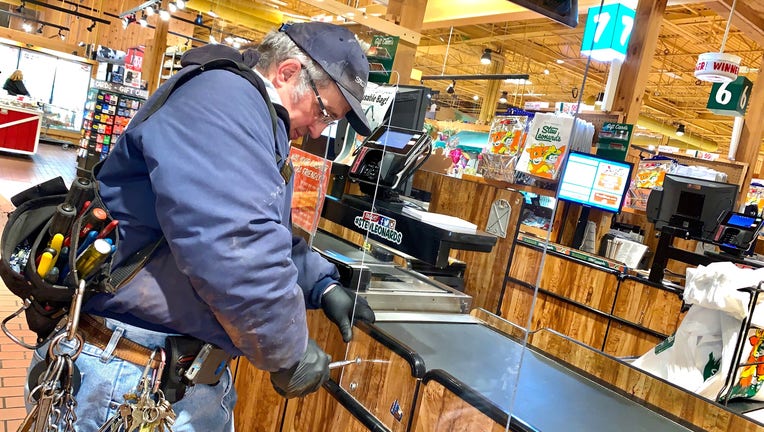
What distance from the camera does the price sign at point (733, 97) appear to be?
6805 millimetres

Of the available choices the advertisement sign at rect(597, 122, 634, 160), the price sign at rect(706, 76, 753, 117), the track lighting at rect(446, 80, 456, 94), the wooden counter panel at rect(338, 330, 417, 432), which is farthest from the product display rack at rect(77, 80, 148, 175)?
the wooden counter panel at rect(338, 330, 417, 432)

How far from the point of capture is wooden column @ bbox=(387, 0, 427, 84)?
2.67 metres

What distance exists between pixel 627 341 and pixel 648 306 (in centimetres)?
34

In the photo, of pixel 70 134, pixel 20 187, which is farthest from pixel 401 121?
pixel 70 134

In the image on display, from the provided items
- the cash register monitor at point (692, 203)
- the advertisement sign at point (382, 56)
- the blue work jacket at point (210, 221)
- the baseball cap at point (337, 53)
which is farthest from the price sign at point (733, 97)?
the blue work jacket at point (210, 221)

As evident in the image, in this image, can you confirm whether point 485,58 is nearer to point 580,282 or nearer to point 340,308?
point 340,308

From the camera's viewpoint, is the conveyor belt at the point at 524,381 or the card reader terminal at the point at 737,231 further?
the card reader terminal at the point at 737,231

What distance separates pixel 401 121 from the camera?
242 cm

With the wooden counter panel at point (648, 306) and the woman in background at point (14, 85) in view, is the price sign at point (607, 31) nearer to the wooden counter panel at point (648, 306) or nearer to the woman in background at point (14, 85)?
Result: the wooden counter panel at point (648, 306)

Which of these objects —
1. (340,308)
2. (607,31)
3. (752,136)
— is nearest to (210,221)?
(340,308)

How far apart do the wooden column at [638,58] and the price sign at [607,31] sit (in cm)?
17

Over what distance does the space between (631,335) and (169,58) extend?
22.1 feet

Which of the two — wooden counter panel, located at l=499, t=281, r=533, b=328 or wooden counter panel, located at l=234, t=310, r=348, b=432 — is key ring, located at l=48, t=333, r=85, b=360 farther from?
wooden counter panel, located at l=499, t=281, r=533, b=328

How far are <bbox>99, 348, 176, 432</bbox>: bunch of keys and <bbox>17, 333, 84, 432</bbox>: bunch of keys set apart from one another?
0.09 meters
